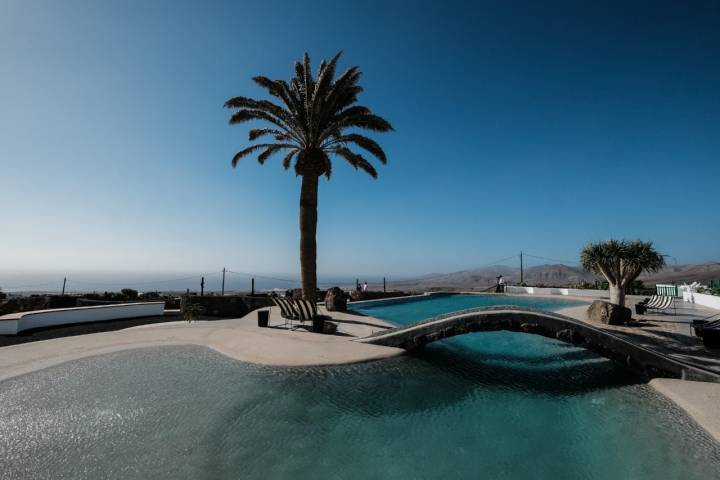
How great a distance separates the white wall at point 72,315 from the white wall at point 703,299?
116 ft

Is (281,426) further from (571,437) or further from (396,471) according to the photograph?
(571,437)

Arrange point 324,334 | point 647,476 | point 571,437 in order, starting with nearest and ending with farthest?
point 647,476
point 571,437
point 324,334

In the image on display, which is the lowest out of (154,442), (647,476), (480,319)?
(647,476)

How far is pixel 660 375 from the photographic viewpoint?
28.9 ft

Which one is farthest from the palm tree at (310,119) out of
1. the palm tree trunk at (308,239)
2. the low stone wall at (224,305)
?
the low stone wall at (224,305)

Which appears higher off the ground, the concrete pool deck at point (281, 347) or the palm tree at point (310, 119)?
the palm tree at point (310, 119)

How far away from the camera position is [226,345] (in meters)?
11.4

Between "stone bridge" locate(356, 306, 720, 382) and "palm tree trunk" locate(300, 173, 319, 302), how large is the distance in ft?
22.0

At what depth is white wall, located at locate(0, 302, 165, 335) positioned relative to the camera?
488 inches

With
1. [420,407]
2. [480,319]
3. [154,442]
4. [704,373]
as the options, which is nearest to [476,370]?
[480,319]

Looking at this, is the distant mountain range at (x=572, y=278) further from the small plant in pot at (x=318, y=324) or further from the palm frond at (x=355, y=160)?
the small plant in pot at (x=318, y=324)

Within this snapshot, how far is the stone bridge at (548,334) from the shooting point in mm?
8805

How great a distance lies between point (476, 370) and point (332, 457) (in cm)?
619

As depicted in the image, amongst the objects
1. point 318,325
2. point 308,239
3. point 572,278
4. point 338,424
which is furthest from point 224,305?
point 572,278
